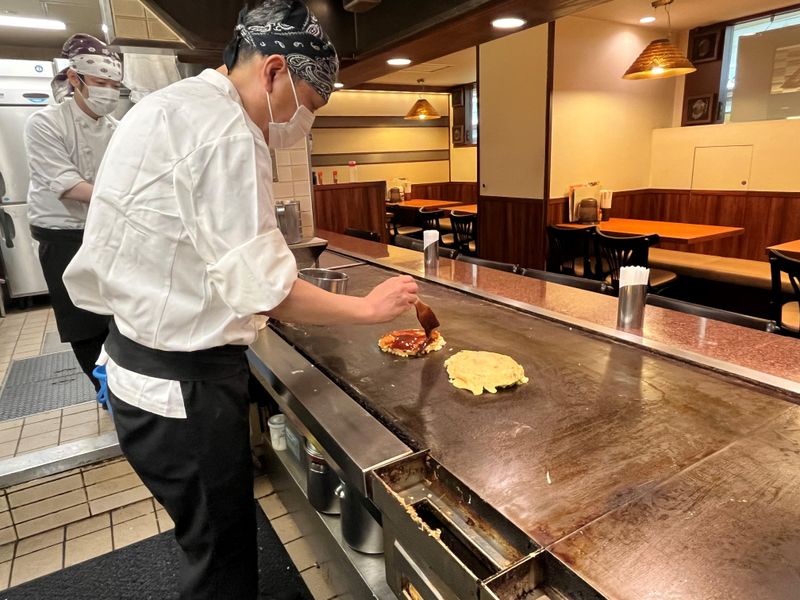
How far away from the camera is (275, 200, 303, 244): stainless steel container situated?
10.6 feet

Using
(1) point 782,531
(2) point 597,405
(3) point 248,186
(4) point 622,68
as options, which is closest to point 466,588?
(1) point 782,531

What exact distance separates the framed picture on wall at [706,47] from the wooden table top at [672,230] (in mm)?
1923

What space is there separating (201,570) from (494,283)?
5.51 feet

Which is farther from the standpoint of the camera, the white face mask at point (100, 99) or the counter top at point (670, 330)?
the white face mask at point (100, 99)

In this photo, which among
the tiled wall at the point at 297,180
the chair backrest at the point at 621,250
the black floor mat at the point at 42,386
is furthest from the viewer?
the chair backrest at the point at 621,250

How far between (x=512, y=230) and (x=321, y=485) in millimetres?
4324

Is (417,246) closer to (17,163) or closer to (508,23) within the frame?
(508,23)

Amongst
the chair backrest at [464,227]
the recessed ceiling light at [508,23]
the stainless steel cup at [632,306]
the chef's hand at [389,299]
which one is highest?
the recessed ceiling light at [508,23]

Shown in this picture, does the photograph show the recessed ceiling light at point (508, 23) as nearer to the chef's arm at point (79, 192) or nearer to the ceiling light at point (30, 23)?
the chef's arm at point (79, 192)

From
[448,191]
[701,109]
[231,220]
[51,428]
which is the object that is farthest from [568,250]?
[448,191]

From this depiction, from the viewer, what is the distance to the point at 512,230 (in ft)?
18.3

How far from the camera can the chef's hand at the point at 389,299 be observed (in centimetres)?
125

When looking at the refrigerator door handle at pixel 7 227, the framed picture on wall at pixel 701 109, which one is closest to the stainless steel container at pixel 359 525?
the refrigerator door handle at pixel 7 227

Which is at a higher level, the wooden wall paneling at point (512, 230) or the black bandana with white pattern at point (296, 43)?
the black bandana with white pattern at point (296, 43)
